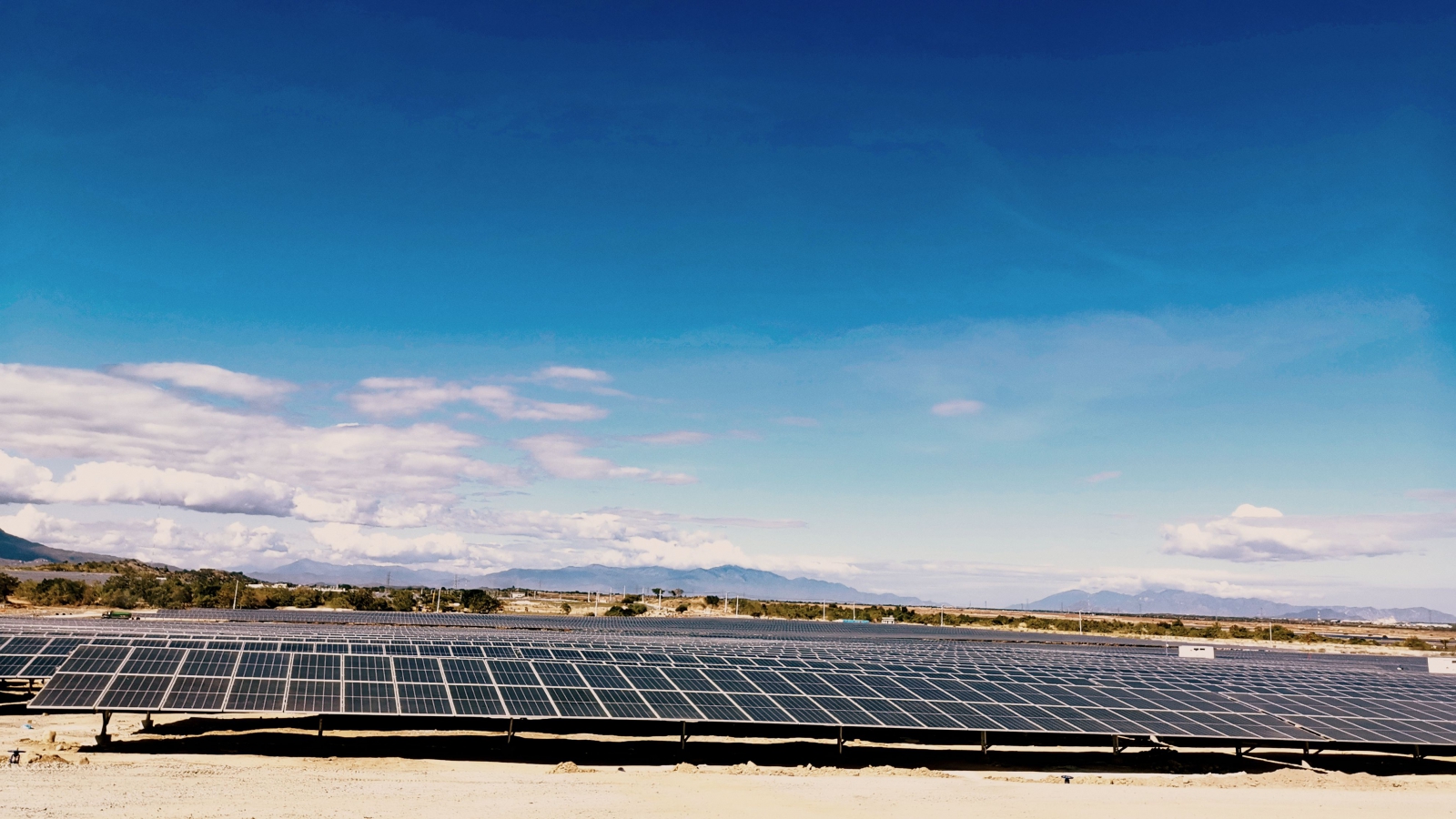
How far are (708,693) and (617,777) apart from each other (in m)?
5.79

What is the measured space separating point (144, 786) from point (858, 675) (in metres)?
26.1

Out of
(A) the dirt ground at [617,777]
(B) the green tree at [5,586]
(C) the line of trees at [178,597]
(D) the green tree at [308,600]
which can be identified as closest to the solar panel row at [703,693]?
(A) the dirt ground at [617,777]

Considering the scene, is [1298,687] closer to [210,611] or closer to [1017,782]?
[1017,782]

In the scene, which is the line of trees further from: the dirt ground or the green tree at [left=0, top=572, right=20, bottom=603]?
the dirt ground

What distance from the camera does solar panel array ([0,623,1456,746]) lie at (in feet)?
93.4

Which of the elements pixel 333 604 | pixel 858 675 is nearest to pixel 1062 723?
pixel 858 675

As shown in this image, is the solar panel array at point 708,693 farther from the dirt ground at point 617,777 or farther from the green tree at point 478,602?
the green tree at point 478,602

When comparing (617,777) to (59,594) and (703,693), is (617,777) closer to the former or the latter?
(703,693)

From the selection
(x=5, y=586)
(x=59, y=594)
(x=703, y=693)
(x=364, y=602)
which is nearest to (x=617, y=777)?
(x=703, y=693)

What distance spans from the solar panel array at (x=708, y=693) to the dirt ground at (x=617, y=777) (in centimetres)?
169

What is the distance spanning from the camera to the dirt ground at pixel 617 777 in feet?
73.8

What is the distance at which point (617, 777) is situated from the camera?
1096 inches

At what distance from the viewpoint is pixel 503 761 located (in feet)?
97.8

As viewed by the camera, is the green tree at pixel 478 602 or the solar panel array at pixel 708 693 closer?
the solar panel array at pixel 708 693
